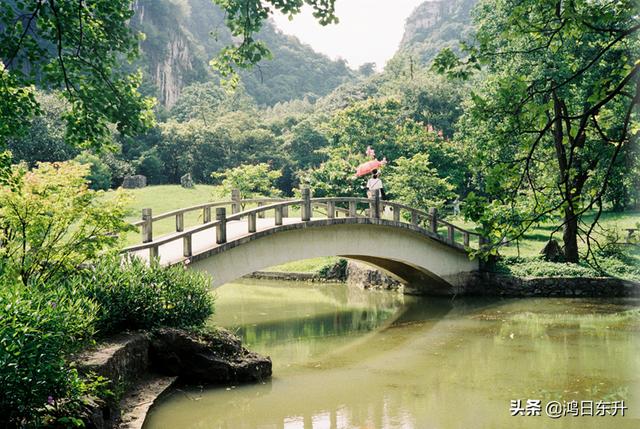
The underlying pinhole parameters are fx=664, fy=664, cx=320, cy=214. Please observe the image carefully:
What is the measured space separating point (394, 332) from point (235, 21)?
912cm

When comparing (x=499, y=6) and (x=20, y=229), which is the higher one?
(x=499, y=6)

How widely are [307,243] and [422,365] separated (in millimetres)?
5714

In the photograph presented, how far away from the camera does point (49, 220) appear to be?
30.3 feet

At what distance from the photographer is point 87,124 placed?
29.9 feet

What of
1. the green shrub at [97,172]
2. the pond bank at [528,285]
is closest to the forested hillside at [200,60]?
the green shrub at [97,172]

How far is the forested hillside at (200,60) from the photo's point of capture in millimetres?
62844

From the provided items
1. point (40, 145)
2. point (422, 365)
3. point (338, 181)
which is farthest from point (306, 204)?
point (40, 145)

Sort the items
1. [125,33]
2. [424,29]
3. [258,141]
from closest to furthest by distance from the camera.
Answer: [125,33], [258,141], [424,29]

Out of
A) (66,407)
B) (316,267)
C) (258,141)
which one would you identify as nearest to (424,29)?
(258,141)

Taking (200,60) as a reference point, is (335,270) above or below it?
below

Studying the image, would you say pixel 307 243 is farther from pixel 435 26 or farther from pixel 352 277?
pixel 435 26

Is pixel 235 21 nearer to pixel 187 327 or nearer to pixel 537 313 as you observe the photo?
pixel 187 327

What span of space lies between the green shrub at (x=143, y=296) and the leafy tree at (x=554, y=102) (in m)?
5.04

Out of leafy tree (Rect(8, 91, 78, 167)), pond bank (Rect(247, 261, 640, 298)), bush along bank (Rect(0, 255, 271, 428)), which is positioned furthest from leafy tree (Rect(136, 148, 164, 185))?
bush along bank (Rect(0, 255, 271, 428))
